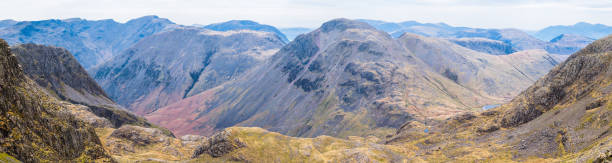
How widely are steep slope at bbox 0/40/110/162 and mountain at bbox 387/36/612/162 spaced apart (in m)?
142

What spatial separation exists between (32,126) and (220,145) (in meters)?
98.7

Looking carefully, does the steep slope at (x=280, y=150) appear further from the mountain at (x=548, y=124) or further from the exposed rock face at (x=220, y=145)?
the mountain at (x=548, y=124)

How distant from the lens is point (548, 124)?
146 meters

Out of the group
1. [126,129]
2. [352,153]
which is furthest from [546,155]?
[126,129]

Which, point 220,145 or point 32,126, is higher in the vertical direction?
point 32,126

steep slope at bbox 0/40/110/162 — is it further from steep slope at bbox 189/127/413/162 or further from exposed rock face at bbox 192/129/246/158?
steep slope at bbox 189/127/413/162

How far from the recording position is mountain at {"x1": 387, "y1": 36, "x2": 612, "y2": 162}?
125 meters

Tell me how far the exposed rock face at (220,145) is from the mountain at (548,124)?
9555 centimetres

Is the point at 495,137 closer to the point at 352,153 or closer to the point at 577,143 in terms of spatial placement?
the point at 577,143

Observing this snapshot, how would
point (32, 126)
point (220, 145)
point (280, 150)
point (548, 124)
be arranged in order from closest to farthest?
point (32, 126)
point (548, 124)
point (220, 145)
point (280, 150)

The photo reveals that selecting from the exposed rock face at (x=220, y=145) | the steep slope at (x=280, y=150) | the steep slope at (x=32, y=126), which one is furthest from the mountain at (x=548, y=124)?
the steep slope at (x=32, y=126)

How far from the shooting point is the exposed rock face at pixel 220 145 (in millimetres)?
173500

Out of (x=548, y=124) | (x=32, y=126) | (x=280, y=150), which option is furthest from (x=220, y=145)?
(x=548, y=124)

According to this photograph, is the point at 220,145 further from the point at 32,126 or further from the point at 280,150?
the point at 32,126
